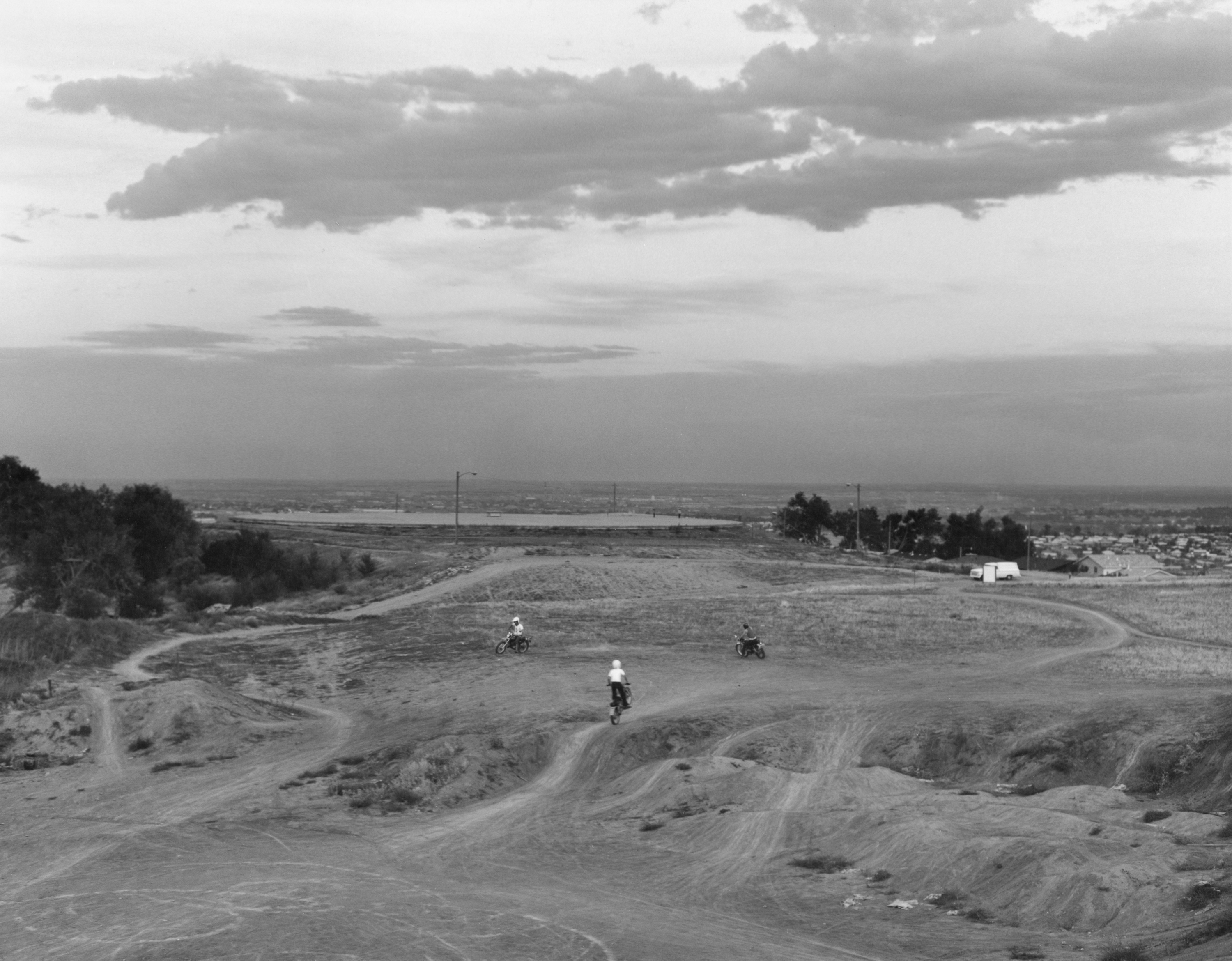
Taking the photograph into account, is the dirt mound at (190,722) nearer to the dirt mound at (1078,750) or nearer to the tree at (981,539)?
the dirt mound at (1078,750)

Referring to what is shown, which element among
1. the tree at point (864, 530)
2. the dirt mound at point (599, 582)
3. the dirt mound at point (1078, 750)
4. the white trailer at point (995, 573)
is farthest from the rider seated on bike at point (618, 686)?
the tree at point (864, 530)

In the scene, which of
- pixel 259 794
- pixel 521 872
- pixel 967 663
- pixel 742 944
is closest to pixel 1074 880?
pixel 742 944

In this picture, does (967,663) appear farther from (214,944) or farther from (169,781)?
(214,944)

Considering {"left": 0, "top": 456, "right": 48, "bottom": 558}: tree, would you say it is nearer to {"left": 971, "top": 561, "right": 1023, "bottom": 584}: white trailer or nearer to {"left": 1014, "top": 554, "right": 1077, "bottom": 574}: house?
{"left": 971, "top": 561, "right": 1023, "bottom": 584}: white trailer

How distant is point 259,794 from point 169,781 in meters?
2.96

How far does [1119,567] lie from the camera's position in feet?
360

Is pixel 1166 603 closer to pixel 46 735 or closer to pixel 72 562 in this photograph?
pixel 46 735

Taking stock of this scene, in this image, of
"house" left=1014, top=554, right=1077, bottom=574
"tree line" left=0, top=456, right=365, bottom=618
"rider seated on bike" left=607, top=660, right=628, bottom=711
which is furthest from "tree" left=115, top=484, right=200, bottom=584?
"house" left=1014, top=554, right=1077, bottom=574

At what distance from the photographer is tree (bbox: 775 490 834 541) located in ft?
495

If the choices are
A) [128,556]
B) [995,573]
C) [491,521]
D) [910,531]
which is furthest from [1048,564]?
[128,556]

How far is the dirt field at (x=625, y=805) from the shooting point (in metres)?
18.4

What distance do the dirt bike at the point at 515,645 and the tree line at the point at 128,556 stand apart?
31006 millimetres

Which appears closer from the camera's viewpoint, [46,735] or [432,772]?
[432,772]

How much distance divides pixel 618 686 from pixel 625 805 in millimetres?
6879
